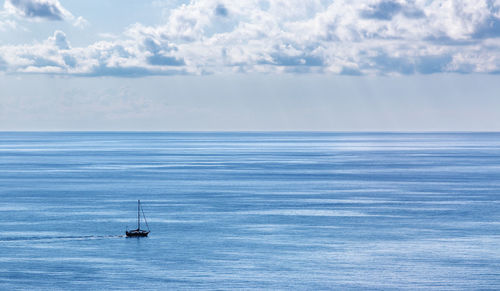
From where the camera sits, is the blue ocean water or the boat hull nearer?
the blue ocean water

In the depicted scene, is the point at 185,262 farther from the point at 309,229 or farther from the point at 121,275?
the point at 309,229

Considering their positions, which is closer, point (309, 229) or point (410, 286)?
point (410, 286)

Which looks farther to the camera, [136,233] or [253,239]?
[136,233]

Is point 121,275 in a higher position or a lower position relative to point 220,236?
lower

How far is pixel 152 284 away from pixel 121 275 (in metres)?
5.14

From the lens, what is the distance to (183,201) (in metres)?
142

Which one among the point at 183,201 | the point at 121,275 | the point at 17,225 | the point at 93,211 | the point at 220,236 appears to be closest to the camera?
the point at 121,275

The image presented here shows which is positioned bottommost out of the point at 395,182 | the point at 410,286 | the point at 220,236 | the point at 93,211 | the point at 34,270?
the point at 410,286

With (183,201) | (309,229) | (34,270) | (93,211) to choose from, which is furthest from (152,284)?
(183,201)

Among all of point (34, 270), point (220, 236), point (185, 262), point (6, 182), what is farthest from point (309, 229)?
point (6, 182)

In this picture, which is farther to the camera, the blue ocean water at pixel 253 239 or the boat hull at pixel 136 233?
the boat hull at pixel 136 233

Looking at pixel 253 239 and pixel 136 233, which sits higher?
pixel 136 233

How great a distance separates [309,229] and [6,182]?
3910 inches

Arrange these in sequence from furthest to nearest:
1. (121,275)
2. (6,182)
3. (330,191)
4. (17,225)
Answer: (6,182)
(330,191)
(17,225)
(121,275)
